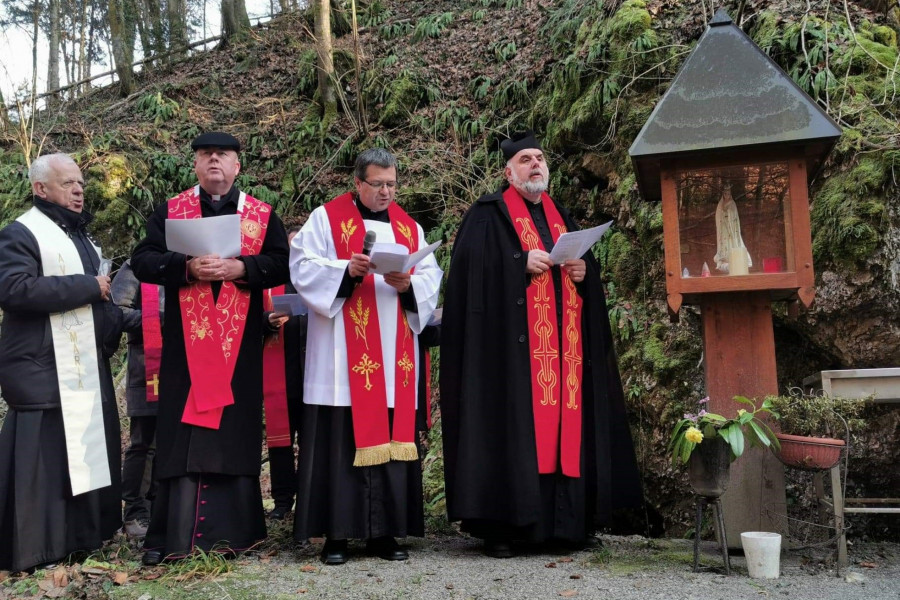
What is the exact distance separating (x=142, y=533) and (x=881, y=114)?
608cm

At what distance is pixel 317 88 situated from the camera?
1298cm

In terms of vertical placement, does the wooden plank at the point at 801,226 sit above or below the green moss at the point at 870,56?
below

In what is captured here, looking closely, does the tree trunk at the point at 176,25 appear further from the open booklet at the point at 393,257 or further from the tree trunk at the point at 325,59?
the open booklet at the point at 393,257

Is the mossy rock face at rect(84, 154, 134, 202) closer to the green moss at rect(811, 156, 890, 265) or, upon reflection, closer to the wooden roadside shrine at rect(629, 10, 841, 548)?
the wooden roadside shrine at rect(629, 10, 841, 548)

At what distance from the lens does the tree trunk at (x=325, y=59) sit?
12.2 meters

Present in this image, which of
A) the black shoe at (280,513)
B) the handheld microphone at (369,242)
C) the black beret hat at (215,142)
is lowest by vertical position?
the black shoe at (280,513)

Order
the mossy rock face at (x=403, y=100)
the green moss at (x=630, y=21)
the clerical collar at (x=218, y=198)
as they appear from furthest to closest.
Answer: the mossy rock face at (x=403, y=100)
the green moss at (x=630, y=21)
the clerical collar at (x=218, y=198)

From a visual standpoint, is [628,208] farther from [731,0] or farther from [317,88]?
[317,88]

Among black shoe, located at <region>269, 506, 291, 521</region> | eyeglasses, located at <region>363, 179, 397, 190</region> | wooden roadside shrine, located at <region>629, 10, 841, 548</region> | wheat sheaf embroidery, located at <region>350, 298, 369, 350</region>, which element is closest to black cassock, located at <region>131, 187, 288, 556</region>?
wheat sheaf embroidery, located at <region>350, 298, 369, 350</region>

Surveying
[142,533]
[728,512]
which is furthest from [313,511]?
[728,512]

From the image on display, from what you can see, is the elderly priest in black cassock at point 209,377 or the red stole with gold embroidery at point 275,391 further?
the red stole with gold embroidery at point 275,391

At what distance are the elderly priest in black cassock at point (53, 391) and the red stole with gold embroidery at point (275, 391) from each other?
129cm

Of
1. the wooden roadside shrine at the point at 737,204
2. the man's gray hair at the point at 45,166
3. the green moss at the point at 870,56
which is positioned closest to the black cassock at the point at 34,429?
the man's gray hair at the point at 45,166

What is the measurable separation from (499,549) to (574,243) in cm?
183
